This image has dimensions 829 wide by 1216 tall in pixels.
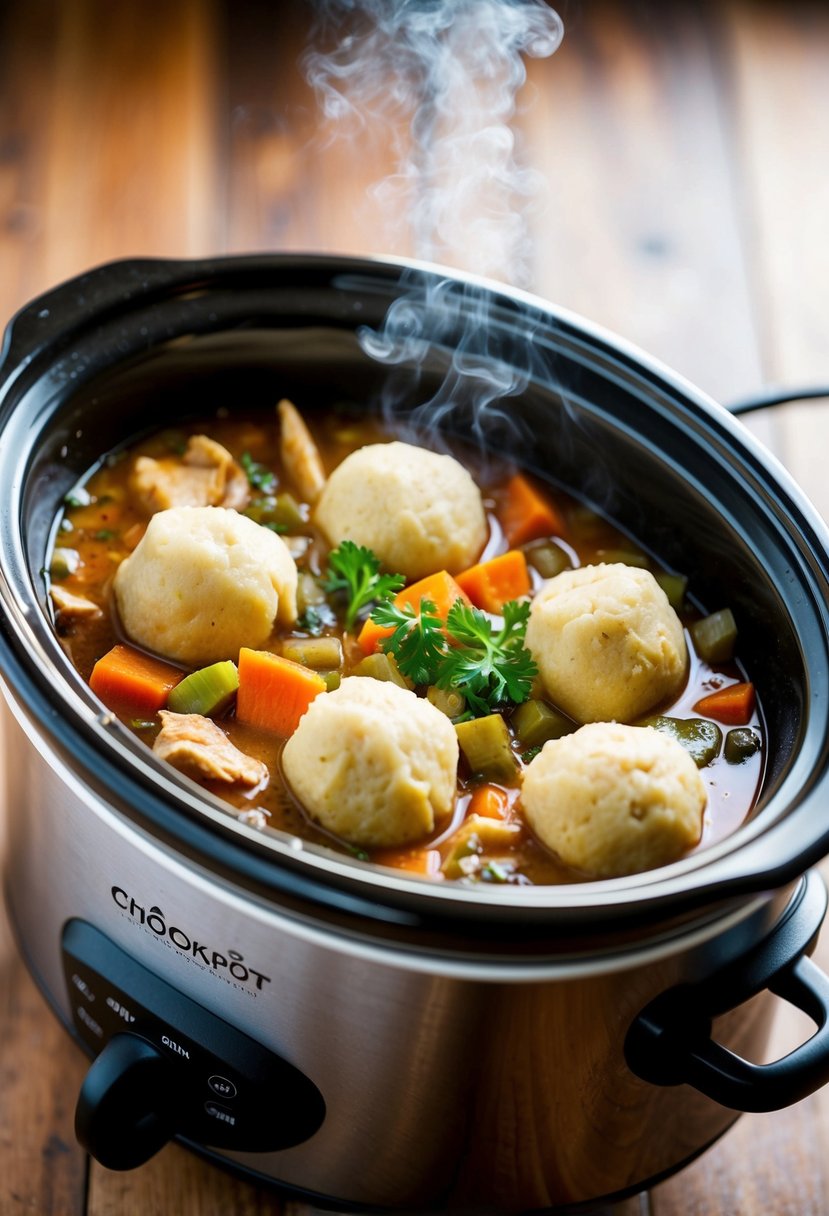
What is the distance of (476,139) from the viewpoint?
11.2 ft

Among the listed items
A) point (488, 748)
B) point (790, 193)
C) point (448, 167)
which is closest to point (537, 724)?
point (488, 748)

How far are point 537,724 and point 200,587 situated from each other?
51cm

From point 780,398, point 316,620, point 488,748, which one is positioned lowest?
point 488,748

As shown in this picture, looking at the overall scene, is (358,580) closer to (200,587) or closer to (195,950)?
(200,587)

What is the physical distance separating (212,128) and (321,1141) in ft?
8.96

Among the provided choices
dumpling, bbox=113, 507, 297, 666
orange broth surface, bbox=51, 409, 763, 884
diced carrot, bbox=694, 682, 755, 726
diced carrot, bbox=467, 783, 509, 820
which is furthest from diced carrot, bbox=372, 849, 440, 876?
diced carrot, bbox=694, 682, 755, 726

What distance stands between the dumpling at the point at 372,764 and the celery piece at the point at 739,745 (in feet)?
1.46

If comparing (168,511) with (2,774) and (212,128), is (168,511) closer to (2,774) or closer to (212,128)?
(2,774)

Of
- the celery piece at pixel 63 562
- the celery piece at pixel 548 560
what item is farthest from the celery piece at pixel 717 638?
the celery piece at pixel 63 562

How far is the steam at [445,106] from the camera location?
104 inches

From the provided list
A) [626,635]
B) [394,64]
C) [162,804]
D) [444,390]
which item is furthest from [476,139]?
[162,804]

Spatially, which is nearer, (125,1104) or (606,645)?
(125,1104)

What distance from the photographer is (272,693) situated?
1.82 meters

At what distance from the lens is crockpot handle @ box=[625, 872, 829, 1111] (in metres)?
1.51
